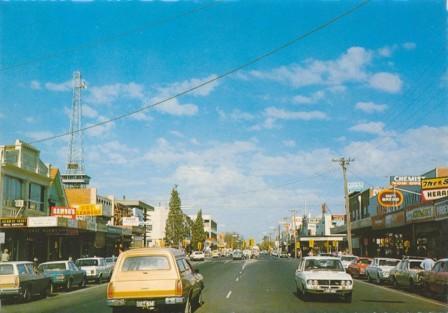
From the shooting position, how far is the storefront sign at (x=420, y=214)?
96.0ft

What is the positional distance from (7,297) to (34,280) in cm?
136

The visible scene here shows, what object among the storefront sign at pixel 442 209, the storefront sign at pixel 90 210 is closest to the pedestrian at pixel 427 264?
the storefront sign at pixel 442 209

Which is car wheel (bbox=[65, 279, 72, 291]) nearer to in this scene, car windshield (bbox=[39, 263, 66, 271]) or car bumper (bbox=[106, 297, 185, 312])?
car windshield (bbox=[39, 263, 66, 271])

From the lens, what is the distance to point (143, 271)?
12.7 metres

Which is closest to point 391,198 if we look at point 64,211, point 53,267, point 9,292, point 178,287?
point 64,211

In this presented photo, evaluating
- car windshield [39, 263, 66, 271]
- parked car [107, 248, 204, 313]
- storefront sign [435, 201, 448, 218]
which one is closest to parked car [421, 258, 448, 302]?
storefront sign [435, 201, 448, 218]

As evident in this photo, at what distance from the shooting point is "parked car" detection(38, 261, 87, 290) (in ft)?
78.0

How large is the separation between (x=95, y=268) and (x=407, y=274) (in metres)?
17.1

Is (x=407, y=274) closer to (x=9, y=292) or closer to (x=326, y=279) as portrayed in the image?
(x=326, y=279)

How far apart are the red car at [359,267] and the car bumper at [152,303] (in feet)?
76.6

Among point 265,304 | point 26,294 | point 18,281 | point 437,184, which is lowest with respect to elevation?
point 265,304

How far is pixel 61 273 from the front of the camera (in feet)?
78.8

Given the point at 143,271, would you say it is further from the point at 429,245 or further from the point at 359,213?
the point at 359,213

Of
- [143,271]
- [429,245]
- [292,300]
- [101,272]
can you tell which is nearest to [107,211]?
[101,272]
